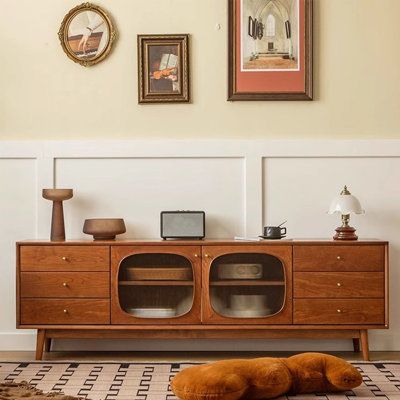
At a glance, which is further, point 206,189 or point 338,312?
point 206,189

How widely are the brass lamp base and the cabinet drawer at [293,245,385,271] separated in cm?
10

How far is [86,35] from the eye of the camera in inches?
163

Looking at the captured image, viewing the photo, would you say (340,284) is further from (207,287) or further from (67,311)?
(67,311)

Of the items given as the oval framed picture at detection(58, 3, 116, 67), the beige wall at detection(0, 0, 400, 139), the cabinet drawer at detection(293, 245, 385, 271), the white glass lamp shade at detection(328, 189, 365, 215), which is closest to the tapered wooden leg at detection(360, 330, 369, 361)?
the cabinet drawer at detection(293, 245, 385, 271)

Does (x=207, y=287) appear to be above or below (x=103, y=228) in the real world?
below

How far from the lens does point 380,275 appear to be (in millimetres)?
3764

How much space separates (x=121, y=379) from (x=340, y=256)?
4.07ft

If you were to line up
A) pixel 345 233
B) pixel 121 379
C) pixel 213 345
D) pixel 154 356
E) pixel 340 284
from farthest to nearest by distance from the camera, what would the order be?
pixel 213 345 → pixel 154 356 → pixel 345 233 → pixel 340 284 → pixel 121 379

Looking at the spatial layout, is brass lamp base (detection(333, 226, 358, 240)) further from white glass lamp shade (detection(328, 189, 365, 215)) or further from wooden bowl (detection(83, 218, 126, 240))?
wooden bowl (detection(83, 218, 126, 240))

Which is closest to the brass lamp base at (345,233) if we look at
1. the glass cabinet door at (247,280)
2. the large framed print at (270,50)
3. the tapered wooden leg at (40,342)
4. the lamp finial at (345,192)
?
the lamp finial at (345,192)

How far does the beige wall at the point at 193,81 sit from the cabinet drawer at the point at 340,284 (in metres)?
0.82

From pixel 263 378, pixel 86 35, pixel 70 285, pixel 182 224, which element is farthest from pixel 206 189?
pixel 263 378

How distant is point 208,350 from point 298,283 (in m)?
0.68

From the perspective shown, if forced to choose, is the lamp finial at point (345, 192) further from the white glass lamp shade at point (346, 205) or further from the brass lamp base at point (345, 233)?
the brass lamp base at point (345, 233)
